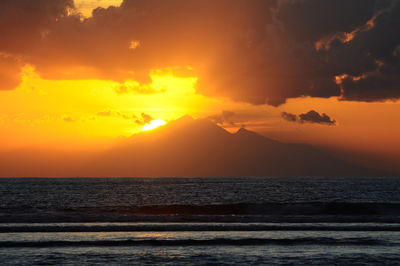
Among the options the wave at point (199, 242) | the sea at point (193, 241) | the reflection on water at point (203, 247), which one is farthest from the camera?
the wave at point (199, 242)

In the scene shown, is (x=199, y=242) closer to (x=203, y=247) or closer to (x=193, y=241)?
(x=193, y=241)

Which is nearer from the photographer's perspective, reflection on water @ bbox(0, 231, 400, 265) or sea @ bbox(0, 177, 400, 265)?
reflection on water @ bbox(0, 231, 400, 265)

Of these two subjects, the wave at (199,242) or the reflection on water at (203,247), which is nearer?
the reflection on water at (203,247)

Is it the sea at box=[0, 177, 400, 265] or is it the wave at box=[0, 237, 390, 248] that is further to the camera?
the wave at box=[0, 237, 390, 248]

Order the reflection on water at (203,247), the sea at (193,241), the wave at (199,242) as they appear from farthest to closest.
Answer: the wave at (199,242) → the sea at (193,241) → the reflection on water at (203,247)

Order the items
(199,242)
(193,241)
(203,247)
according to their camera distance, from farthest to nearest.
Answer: (193,241) → (199,242) → (203,247)

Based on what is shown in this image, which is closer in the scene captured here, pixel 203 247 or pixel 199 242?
pixel 203 247

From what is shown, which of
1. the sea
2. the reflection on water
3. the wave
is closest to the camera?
the reflection on water

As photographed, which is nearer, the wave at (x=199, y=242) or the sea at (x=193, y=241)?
the sea at (x=193, y=241)

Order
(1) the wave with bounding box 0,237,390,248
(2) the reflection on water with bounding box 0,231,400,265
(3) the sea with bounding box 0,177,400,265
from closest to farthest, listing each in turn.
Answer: (2) the reflection on water with bounding box 0,231,400,265
(3) the sea with bounding box 0,177,400,265
(1) the wave with bounding box 0,237,390,248

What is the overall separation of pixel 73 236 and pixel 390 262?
67.3ft

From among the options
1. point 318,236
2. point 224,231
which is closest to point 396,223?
point 318,236

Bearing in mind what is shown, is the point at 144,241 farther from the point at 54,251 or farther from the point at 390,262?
the point at 390,262

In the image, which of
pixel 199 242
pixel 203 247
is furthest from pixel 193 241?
pixel 203 247
